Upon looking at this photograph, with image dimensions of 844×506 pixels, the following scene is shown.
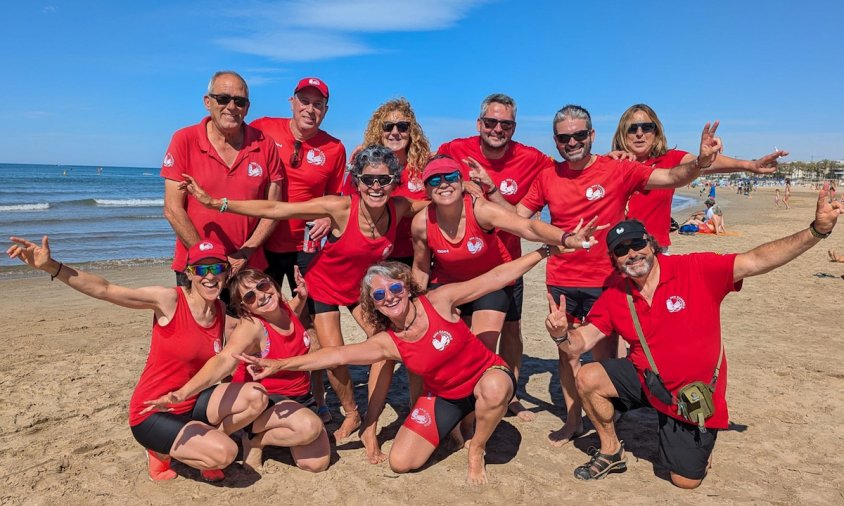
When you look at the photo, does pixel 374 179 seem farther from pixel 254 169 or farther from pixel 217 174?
pixel 217 174

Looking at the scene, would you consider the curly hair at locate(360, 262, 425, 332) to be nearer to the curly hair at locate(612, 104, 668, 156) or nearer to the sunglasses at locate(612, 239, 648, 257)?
the sunglasses at locate(612, 239, 648, 257)

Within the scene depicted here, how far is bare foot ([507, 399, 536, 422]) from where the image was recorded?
5387 millimetres

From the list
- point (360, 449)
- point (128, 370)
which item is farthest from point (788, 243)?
point (128, 370)

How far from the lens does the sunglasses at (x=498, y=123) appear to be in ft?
16.2

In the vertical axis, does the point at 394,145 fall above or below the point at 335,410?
above

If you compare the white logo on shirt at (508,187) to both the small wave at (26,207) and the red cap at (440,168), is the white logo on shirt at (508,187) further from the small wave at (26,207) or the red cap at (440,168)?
the small wave at (26,207)

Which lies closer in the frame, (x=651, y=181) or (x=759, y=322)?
(x=651, y=181)

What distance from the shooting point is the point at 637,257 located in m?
3.97

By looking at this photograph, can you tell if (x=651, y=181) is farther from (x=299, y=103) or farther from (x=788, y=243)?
(x=299, y=103)

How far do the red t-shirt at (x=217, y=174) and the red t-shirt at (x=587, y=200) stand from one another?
7.23ft

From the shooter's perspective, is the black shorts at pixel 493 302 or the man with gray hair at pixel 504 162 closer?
the black shorts at pixel 493 302

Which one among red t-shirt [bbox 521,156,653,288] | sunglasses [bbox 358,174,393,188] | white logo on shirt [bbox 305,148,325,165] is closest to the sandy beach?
red t-shirt [bbox 521,156,653,288]

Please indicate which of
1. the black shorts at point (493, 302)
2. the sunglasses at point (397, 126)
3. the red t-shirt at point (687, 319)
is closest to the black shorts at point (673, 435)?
the red t-shirt at point (687, 319)

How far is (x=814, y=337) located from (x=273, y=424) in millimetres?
7057
